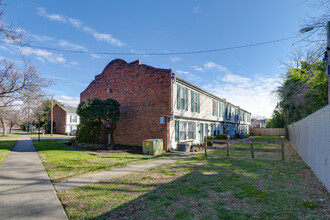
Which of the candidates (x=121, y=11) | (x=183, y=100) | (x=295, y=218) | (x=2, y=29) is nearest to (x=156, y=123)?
(x=183, y=100)

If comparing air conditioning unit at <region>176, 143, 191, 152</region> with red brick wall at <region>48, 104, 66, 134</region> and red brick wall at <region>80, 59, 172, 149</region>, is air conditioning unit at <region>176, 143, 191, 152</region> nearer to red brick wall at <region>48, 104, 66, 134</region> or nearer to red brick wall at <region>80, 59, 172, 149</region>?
red brick wall at <region>80, 59, 172, 149</region>

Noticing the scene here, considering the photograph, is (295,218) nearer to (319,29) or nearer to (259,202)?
(259,202)

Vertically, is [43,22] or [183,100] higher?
[43,22]

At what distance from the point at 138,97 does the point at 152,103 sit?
1587 mm

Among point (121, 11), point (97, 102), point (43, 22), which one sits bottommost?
point (97, 102)

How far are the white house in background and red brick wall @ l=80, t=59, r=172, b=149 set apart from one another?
2.76 feet

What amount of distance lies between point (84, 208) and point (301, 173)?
7.46 metres

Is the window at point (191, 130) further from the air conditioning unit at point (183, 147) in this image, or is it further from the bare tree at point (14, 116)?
the bare tree at point (14, 116)

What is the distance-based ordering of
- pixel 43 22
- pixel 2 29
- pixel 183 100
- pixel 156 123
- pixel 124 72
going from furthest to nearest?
pixel 124 72
pixel 183 100
pixel 156 123
pixel 43 22
pixel 2 29

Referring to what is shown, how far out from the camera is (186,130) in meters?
16.0

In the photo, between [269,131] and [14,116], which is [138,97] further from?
[269,131]

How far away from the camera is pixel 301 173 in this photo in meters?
7.04

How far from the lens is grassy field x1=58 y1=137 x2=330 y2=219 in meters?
3.66

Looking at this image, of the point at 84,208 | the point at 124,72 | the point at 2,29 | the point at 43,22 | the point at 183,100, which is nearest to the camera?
the point at 84,208
